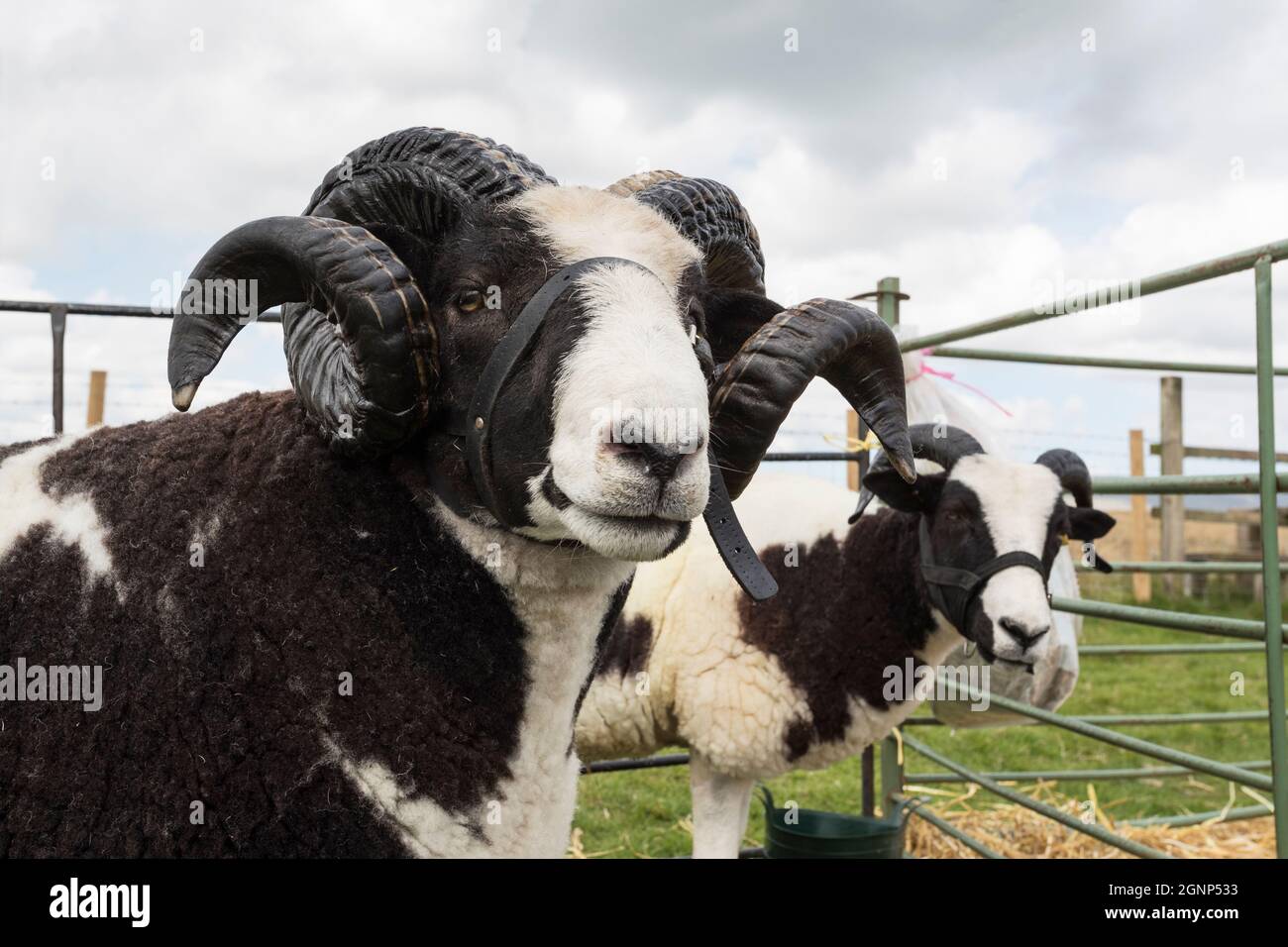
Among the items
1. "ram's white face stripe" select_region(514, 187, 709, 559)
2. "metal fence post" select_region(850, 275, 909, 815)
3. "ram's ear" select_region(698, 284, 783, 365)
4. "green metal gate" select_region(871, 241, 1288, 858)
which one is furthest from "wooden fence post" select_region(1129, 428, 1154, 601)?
"ram's white face stripe" select_region(514, 187, 709, 559)

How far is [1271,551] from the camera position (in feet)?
9.00

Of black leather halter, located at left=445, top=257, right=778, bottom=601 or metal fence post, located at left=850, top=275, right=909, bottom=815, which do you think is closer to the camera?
black leather halter, located at left=445, top=257, right=778, bottom=601

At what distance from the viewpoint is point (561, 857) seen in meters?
2.04

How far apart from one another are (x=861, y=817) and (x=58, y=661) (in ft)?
13.6

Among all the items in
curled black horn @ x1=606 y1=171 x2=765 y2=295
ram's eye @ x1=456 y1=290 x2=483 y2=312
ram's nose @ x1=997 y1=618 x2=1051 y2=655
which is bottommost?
ram's nose @ x1=997 y1=618 x2=1051 y2=655

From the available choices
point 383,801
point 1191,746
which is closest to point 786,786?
point 1191,746

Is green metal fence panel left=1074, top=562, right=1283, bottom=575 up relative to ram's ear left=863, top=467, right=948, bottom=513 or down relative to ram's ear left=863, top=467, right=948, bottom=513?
down

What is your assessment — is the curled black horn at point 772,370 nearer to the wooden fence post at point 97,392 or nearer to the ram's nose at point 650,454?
the ram's nose at point 650,454

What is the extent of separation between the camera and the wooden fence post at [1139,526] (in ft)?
42.0

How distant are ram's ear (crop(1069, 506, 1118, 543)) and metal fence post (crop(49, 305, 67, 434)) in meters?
4.81

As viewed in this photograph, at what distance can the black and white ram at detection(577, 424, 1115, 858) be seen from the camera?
4152 millimetres

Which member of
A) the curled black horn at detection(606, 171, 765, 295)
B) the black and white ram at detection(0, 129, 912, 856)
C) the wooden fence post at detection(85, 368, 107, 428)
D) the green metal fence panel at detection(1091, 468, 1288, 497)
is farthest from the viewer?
the wooden fence post at detection(85, 368, 107, 428)

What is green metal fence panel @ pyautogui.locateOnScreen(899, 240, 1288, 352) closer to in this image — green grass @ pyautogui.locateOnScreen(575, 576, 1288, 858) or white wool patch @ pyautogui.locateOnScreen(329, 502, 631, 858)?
white wool patch @ pyautogui.locateOnScreen(329, 502, 631, 858)
